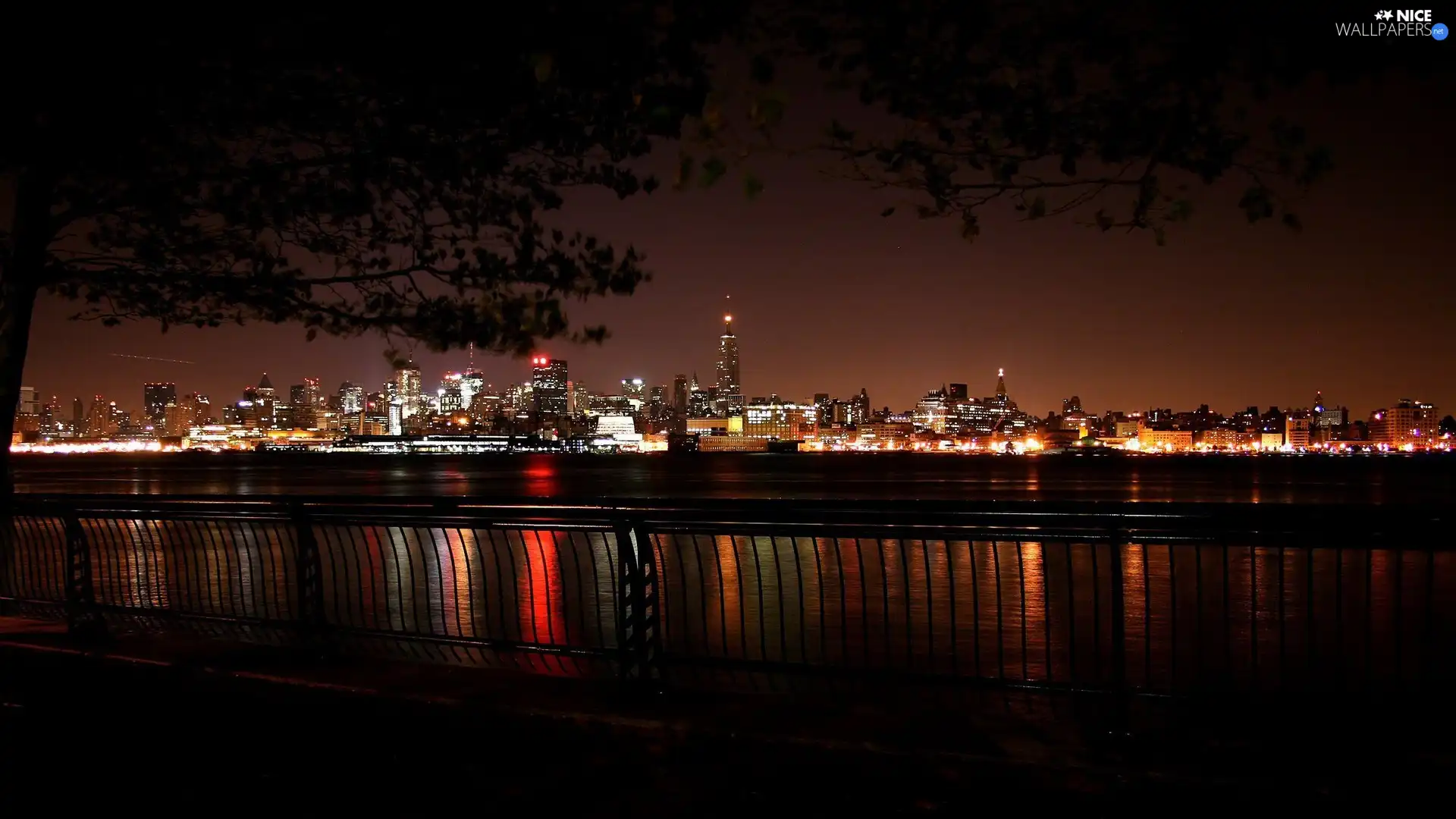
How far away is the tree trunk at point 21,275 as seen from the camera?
35.2 ft

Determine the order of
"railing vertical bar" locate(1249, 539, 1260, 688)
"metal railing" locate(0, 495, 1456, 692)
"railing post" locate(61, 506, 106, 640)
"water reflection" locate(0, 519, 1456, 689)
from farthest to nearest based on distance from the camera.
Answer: "railing post" locate(61, 506, 106, 640), "water reflection" locate(0, 519, 1456, 689), "metal railing" locate(0, 495, 1456, 692), "railing vertical bar" locate(1249, 539, 1260, 688)

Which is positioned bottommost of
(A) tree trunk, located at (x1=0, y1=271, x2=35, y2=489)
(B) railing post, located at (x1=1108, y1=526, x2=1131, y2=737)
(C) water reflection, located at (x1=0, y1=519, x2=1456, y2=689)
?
(C) water reflection, located at (x1=0, y1=519, x2=1456, y2=689)

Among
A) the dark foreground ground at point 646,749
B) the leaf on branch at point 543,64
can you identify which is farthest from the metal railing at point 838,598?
the leaf on branch at point 543,64

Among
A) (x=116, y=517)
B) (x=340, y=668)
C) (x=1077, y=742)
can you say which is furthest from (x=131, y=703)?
(x=1077, y=742)

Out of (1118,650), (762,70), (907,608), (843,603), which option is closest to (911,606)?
(843,603)

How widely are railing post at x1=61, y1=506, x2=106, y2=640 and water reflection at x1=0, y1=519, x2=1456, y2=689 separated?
245mm

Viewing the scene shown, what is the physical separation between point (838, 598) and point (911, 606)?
2.41 meters

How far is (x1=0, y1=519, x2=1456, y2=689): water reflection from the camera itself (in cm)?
727

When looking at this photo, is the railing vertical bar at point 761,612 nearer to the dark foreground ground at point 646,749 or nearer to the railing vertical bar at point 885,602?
the dark foreground ground at point 646,749

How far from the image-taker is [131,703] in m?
7.29

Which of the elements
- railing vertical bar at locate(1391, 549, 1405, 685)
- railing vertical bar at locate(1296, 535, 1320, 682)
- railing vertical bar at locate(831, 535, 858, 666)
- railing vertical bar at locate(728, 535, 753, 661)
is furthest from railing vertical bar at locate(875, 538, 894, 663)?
railing vertical bar at locate(1391, 549, 1405, 685)

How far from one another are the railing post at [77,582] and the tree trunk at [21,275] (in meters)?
1.31

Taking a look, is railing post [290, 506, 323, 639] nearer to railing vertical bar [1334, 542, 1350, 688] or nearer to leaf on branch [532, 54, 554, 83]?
leaf on branch [532, 54, 554, 83]

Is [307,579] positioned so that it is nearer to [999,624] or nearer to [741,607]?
[741,607]
